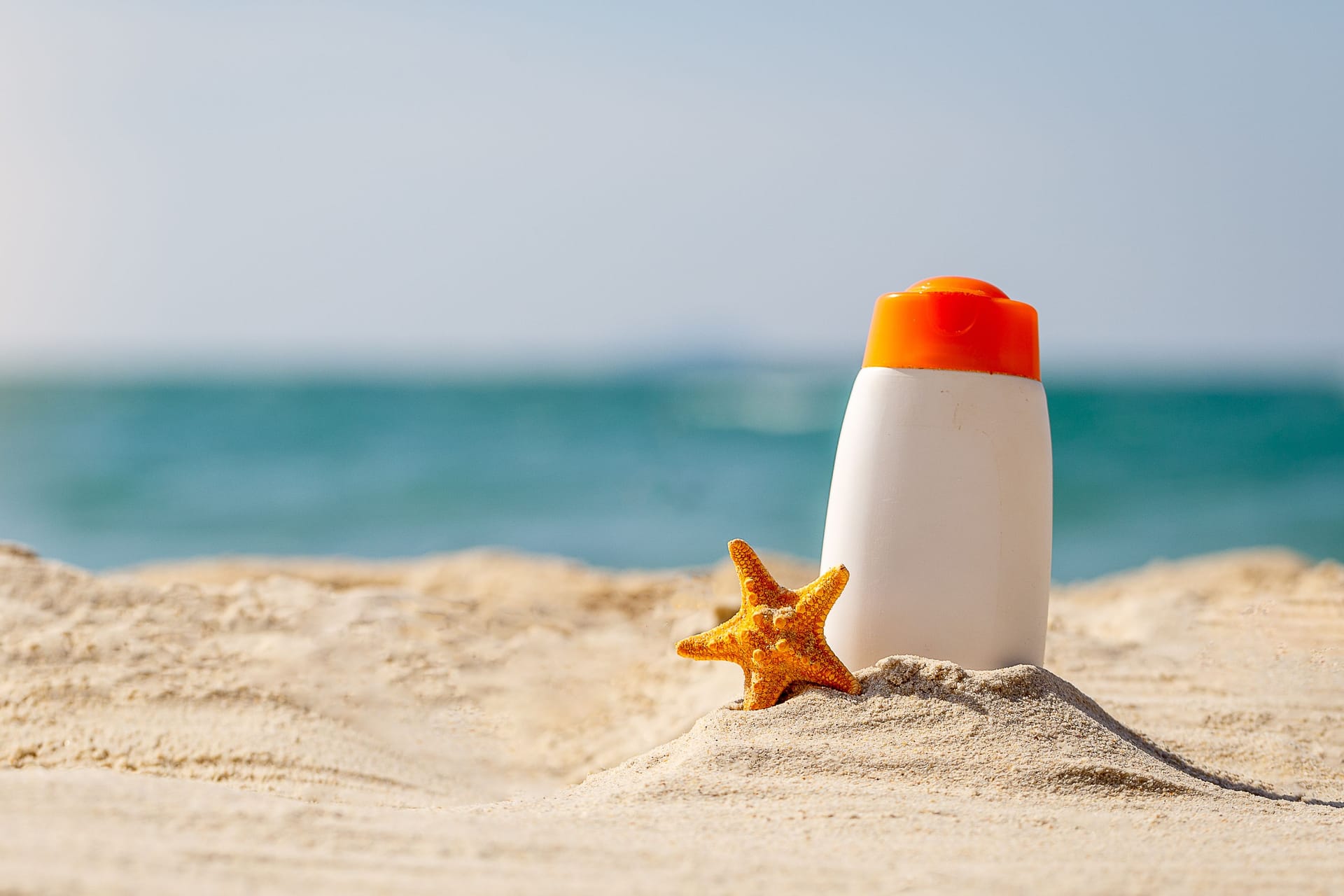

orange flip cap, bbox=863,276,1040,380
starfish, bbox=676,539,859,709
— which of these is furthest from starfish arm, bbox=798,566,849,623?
orange flip cap, bbox=863,276,1040,380

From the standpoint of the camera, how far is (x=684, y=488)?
15.3 meters

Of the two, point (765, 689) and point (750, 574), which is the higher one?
point (750, 574)

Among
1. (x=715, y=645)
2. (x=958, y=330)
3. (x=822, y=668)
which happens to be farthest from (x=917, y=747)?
(x=958, y=330)

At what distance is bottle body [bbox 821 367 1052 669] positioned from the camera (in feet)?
8.20

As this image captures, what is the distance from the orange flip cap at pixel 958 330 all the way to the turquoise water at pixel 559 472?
332 inches

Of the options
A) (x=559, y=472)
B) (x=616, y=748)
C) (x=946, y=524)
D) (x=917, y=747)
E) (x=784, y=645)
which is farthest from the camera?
(x=559, y=472)

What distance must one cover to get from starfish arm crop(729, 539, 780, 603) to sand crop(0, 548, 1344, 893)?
25 centimetres

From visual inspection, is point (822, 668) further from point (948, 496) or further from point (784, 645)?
point (948, 496)

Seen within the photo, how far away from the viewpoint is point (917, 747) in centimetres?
228

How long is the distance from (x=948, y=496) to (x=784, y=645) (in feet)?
1.71

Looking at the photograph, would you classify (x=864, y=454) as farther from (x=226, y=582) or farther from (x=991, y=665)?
(x=226, y=582)

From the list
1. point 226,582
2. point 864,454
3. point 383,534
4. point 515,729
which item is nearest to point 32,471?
point 383,534

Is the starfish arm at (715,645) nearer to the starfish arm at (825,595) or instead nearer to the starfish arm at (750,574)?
the starfish arm at (750,574)

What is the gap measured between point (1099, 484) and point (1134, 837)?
14046 millimetres
